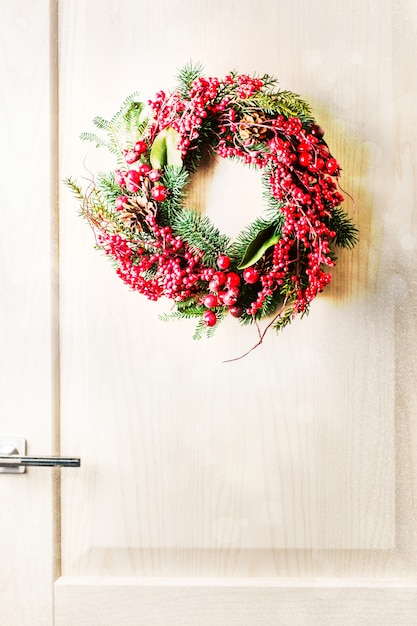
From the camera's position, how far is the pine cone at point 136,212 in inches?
34.1

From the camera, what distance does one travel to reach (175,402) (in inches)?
37.2

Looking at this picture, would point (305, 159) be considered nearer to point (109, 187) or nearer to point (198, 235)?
point (198, 235)

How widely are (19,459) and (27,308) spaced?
9.8 inches

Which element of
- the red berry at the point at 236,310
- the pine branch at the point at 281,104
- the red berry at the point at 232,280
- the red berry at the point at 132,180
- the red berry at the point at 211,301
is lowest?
the red berry at the point at 236,310

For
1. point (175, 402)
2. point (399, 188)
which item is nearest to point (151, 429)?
point (175, 402)

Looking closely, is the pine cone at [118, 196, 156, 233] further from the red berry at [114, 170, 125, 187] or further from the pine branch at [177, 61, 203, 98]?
the pine branch at [177, 61, 203, 98]

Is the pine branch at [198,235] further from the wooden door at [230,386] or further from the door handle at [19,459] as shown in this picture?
the door handle at [19,459]

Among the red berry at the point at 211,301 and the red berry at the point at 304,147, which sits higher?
Answer: the red berry at the point at 304,147

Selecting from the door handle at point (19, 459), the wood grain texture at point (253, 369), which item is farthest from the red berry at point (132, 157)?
the door handle at point (19, 459)

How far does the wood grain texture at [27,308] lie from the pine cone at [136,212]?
0.50ft

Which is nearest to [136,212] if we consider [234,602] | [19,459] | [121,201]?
[121,201]

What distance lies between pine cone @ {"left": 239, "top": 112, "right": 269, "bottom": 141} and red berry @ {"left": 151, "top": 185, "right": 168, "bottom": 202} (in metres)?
0.15

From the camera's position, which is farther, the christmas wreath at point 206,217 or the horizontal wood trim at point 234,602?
the horizontal wood trim at point 234,602

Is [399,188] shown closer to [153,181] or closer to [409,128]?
[409,128]
